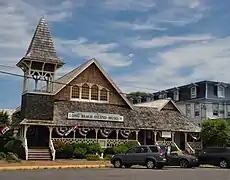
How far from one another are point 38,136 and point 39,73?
6.00 metres

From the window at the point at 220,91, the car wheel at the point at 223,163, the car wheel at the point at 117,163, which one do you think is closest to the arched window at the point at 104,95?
the car wheel at the point at 117,163

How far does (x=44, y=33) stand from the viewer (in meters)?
38.5

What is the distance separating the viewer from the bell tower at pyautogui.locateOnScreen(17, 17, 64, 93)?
36.3 m

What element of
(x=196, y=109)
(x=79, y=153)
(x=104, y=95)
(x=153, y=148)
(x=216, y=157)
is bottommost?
(x=79, y=153)

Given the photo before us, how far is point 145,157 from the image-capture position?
26172 mm

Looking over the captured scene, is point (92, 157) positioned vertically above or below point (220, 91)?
below

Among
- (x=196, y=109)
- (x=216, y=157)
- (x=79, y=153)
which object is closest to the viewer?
(x=216, y=157)

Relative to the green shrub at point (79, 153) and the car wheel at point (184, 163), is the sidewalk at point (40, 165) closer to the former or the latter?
the green shrub at point (79, 153)

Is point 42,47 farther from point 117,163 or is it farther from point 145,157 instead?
point 145,157

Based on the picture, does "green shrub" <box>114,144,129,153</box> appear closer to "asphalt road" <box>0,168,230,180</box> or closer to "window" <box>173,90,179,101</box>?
"asphalt road" <box>0,168,230,180</box>

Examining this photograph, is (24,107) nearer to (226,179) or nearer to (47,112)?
(47,112)

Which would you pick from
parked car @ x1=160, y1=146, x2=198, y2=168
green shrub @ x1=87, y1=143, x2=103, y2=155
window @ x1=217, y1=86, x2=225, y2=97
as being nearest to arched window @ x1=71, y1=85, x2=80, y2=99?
green shrub @ x1=87, y1=143, x2=103, y2=155

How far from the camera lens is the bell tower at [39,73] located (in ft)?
118

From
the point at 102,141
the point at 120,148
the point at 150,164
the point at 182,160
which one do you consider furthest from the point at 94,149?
the point at 150,164
